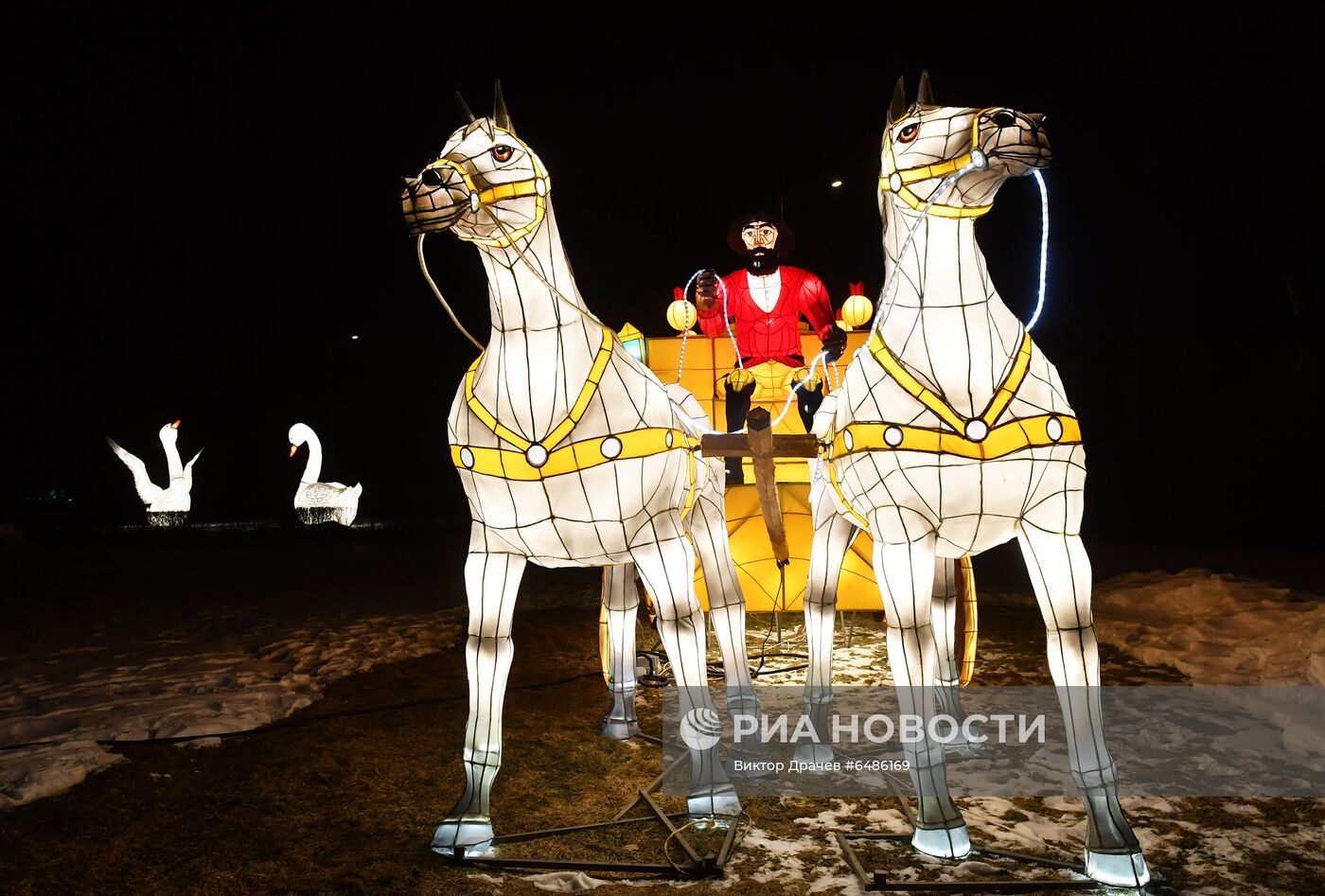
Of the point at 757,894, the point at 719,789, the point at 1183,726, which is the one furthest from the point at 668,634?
the point at 1183,726

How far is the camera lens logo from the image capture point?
3545mm

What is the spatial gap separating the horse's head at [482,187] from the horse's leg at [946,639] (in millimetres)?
2673

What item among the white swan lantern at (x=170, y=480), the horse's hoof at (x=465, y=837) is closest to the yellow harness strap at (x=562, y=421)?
the horse's hoof at (x=465, y=837)

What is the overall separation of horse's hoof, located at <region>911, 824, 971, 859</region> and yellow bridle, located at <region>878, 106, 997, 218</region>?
2198mm

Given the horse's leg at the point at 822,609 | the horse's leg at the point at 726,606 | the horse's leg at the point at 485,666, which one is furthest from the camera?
the horse's leg at the point at 822,609

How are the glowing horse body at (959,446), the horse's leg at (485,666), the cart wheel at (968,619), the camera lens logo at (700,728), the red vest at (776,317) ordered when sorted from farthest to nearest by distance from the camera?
the red vest at (776,317) < the cart wheel at (968,619) < the camera lens logo at (700,728) < the horse's leg at (485,666) < the glowing horse body at (959,446)

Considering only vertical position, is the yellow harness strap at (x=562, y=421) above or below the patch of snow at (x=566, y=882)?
above

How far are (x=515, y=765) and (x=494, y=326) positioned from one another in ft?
7.65

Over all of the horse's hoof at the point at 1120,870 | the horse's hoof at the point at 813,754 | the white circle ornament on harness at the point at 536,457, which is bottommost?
the horse's hoof at the point at 813,754

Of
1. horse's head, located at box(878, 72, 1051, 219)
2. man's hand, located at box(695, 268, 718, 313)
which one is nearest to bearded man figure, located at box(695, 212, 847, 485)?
man's hand, located at box(695, 268, 718, 313)

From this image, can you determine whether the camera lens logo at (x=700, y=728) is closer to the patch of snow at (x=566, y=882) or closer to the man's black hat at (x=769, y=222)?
the patch of snow at (x=566, y=882)

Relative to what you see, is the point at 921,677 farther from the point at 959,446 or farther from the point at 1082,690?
the point at 959,446

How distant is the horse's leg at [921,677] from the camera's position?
3.12 meters

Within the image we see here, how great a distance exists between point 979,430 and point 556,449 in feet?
4.98
